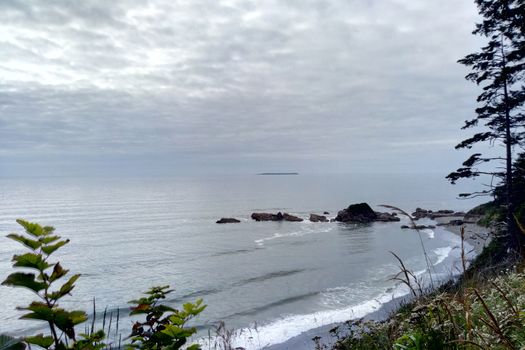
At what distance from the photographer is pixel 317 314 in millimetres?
18344

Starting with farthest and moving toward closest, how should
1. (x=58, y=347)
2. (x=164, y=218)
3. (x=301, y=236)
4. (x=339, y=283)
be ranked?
(x=164, y=218) → (x=301, y=236) → (x=339, y=283) → (x=58, y=347)

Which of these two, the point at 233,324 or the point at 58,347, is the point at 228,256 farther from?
the point at 58,347

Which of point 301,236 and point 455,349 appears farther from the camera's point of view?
point 301,236

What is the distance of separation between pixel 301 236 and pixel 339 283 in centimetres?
2066

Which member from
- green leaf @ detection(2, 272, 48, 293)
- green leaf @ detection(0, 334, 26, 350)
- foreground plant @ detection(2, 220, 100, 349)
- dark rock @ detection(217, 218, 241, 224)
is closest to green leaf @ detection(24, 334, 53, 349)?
foreground plant @ detection(2, 220, 100, 349)

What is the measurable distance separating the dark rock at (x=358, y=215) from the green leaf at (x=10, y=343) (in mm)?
59542

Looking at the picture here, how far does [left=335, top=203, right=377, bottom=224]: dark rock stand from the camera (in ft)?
196

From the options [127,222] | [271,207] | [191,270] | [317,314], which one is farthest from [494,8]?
[271,207]

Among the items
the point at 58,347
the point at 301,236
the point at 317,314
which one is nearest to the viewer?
the point at 58,347

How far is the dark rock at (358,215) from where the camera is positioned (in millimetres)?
59688

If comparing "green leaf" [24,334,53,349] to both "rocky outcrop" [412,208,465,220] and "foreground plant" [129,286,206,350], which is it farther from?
"rocky outcrop" [412,208,465,220]

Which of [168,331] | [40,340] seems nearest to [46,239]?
[40,340]

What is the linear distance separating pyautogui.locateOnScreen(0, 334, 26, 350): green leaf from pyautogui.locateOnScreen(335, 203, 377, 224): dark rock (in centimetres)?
5954

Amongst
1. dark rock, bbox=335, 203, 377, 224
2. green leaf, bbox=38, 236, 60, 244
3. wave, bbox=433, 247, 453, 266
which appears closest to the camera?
green leaf, bbox=38, 236, 60, 244
